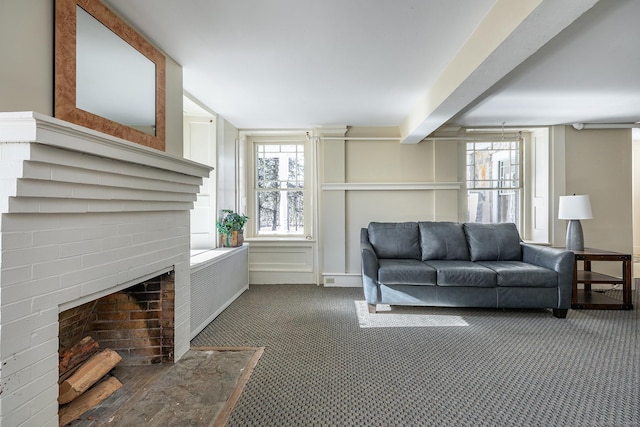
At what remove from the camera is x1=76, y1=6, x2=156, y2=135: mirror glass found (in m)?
1.60

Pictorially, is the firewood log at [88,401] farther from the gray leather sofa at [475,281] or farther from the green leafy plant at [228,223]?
the gray leather sofa at [475,281]

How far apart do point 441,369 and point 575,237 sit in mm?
2803

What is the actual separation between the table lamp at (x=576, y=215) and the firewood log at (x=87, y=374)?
15.5 ft

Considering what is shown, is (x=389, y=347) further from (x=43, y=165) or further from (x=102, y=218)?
(x=43, y=165)

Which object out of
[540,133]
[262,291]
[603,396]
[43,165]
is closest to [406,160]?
[540,133]

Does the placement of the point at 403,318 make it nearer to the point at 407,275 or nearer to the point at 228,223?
the point at 407,275

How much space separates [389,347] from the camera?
2.57 m

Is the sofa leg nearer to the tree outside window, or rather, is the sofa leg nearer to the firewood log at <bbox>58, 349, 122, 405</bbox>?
the tree outside window

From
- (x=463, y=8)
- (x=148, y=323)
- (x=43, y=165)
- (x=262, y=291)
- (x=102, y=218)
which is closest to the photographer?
(x=43, y=165)

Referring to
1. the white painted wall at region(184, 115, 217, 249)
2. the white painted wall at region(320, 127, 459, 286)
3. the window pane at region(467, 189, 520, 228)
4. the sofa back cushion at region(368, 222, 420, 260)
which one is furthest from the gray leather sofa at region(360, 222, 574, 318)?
the white painted wall at region(184, 115, 217, 249)

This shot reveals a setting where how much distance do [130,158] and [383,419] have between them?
192 centimetres

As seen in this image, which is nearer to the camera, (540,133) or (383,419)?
(383,419)

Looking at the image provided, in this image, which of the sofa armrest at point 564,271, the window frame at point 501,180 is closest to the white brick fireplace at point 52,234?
the sofa armrest at point 564,271

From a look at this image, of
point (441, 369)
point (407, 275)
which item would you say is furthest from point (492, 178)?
point (441, 369)
